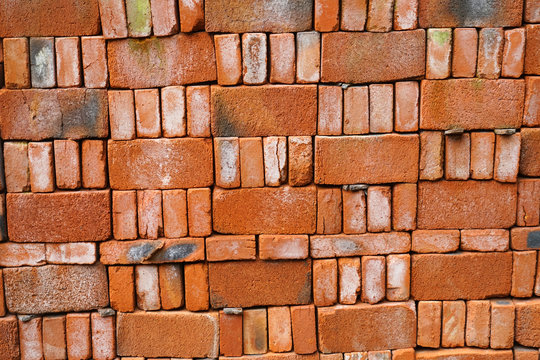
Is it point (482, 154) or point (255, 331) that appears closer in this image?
point (482, 154)

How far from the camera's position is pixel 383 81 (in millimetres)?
3217

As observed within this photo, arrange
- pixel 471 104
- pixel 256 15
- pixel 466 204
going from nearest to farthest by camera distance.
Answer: pixel 256 15 → pixel 471 104 → pixel 466 204

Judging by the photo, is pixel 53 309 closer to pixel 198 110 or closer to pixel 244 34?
pixel 198 110

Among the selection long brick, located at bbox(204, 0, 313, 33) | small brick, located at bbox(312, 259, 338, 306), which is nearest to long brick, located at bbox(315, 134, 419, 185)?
small brick, located at bbox(312, 259, 338, 306)

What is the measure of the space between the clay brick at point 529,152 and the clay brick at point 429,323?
1241 mm

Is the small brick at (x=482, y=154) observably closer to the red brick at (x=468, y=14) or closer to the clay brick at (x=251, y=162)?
the red brick at (x=468, y=14)

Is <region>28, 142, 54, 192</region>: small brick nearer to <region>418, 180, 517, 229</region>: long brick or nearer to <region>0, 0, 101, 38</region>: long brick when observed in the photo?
<region>0, 0, 101, 38</region>: long brick

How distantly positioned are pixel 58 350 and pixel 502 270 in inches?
141

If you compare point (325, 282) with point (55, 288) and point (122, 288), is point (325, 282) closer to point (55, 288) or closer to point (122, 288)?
point (122, 288)

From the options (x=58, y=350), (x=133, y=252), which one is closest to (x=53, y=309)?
(x=58, y=350)

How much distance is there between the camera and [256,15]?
10.2 feet

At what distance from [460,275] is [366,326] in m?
0.84

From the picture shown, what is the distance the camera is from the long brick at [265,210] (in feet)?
10.7

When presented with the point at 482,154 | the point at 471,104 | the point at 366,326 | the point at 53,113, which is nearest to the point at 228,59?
the point at 53,113
